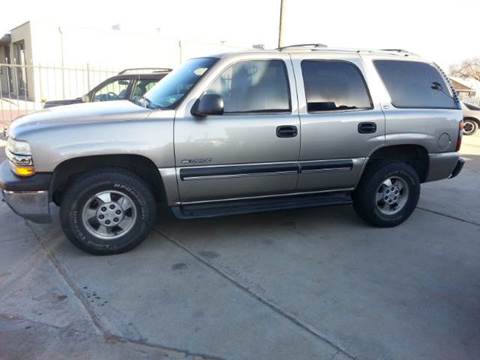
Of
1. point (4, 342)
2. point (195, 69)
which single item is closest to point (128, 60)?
point (195, 69)

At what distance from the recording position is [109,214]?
4199 millimetres

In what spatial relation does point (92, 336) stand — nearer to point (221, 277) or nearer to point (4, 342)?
point (4, 342)

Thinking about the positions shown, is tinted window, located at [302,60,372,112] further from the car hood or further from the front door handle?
the car hood

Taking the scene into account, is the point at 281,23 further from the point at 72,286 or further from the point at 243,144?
the point at 72,286

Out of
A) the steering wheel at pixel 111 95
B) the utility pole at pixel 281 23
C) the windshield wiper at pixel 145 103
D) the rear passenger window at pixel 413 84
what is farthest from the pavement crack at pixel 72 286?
the utility pole at pixel 281 23

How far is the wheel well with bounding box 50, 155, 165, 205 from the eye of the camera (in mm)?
4051

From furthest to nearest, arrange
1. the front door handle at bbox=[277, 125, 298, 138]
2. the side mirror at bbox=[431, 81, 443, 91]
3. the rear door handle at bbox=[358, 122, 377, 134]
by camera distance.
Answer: the side mirror at bbox=[431, 81, 443, 91], the rear door handle at bbox=[358, 122, 377, 134], the front door handle at bbox=[277, 125, 298, 138]

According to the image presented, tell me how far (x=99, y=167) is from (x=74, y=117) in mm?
498

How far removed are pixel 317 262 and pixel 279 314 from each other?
105 cm

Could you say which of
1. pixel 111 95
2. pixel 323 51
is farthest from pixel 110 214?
pixel 111 95

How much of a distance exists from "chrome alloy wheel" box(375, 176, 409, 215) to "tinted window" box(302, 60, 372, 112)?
3.16 ft

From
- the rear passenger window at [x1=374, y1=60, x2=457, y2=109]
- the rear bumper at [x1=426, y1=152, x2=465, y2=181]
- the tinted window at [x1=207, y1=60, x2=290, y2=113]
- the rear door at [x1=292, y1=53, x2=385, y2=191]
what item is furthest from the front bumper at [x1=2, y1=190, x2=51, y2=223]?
the rear bumper at [x1=426, y1=152, x2=465, y2=181]

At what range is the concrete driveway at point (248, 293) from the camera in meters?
2.95

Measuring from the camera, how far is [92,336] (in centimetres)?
299
